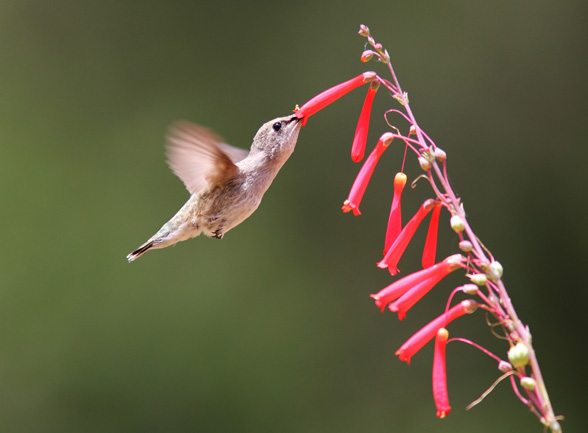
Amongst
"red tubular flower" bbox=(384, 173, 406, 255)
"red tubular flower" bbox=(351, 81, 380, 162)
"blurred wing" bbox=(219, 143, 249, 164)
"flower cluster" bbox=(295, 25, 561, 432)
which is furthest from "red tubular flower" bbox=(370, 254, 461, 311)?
"blurred wing" bbox=(219, 143, 249, 164)

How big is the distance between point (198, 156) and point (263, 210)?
3335mm

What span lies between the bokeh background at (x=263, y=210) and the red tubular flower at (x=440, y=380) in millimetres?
3699

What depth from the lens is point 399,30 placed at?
6.05 meters

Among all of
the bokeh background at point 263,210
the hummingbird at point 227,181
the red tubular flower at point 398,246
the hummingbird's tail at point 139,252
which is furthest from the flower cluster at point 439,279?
the bokeh background at point 263,210

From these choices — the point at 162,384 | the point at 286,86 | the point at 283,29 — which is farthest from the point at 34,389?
the point at 283,29

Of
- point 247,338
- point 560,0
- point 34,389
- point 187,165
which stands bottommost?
point 247,338

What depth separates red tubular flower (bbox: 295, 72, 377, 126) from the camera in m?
2.22

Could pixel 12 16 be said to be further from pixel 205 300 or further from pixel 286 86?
pixel 205 300

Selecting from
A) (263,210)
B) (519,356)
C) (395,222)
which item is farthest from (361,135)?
(263,210)

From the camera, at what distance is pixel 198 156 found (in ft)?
8.75

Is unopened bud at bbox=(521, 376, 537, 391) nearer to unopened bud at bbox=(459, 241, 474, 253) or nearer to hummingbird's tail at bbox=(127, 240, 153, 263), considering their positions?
unopened bud at bbox=(459, 241, 474, 253)

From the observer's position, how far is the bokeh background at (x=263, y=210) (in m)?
5.47

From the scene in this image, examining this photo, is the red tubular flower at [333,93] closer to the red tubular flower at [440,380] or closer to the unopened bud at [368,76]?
the unopened bud at [368,76]

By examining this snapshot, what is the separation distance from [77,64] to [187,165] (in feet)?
13.5
